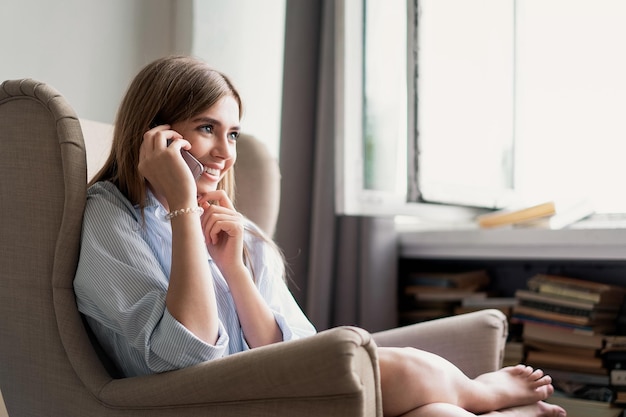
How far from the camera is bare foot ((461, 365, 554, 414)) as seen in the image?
4.54 ft

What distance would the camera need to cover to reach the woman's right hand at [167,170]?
4.12ft

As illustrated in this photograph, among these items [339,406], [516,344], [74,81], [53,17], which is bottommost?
[516,344]

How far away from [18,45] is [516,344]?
157 centimetres

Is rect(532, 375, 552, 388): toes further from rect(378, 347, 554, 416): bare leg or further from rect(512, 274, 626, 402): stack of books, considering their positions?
rect(512, 274, 626, 402): stack of books

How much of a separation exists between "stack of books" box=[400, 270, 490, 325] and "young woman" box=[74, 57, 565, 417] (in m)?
0.94

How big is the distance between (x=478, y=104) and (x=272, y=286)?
1.38 metres

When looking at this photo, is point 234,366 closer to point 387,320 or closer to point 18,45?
point 18,45

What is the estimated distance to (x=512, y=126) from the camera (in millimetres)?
2738

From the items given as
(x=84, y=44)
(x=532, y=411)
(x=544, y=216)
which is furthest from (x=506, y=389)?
(x=84, y=44)

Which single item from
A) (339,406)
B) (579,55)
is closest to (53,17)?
(339,406)

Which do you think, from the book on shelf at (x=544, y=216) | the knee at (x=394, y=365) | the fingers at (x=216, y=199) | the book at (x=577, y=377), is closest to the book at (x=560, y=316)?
the book at (x=577, y=377)

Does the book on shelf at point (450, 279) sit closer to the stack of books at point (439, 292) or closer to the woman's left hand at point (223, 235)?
the stack of books at point (439, 292)

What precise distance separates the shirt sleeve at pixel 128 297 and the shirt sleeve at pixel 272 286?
0.27 meters

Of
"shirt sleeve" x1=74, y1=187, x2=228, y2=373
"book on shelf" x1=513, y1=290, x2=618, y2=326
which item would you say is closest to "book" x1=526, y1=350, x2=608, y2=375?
"book on shelf" x1=513, y1=290, x2=618, y2=326
